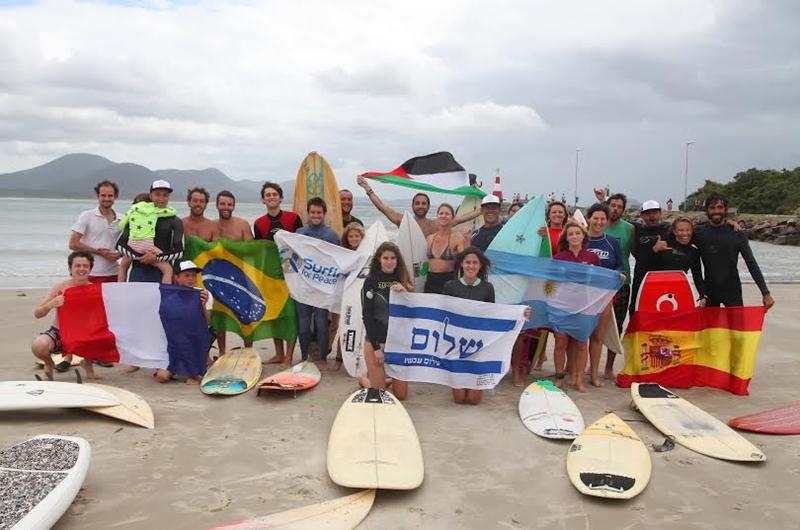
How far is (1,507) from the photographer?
3.12 m

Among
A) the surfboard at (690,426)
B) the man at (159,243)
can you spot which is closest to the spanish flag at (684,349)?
the surfboard at (690,426)

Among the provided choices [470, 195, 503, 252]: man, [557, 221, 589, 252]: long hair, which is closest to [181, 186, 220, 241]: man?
[470, 195, 503, 252]: man

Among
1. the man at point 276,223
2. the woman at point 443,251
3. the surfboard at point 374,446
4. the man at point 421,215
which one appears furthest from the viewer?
the man at point 421,215

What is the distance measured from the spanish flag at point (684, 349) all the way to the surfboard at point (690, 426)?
1.60ft

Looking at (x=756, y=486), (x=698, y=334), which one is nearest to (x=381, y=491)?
(x=756, y=486)

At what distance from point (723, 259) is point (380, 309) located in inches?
139

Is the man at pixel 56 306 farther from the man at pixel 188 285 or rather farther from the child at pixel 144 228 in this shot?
the man at pixel 188 285

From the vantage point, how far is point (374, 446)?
14.1 ft

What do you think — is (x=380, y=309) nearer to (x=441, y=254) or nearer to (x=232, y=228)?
(x=441, y=254)

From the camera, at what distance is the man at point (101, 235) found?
6309mm

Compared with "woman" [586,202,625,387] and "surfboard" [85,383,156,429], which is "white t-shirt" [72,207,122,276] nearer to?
"surfboard" [85,383,156,429]

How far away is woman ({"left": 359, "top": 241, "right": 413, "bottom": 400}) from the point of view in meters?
5.72

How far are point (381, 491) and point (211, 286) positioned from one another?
145 inches

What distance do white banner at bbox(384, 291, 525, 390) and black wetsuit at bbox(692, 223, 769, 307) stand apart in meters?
2.17
